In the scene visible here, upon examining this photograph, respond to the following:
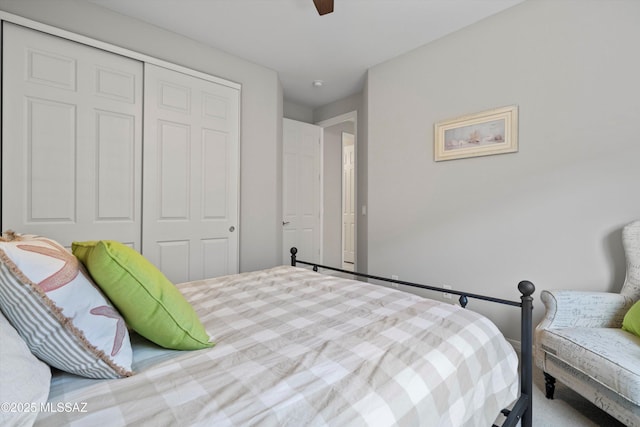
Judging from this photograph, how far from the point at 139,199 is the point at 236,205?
35.0 inches

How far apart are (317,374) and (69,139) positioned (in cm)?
252

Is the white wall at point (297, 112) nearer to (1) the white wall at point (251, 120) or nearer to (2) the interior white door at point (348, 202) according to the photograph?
(1) the white wall at point (251, 120)

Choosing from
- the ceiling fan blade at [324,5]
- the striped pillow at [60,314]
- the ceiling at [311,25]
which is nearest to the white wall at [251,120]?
the ceiling at [311,25]

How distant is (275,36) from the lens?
2.70m

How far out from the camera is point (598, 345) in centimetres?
141

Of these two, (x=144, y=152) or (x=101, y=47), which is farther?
(x=144, y=152)

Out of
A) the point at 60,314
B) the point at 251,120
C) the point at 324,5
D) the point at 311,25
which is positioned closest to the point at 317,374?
the point at 60,314

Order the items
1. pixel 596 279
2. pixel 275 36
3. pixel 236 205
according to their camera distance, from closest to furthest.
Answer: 1. pixel 596 279
2. pixel 275 36
3. pixel 236 205

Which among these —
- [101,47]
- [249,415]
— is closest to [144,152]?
[101,47]

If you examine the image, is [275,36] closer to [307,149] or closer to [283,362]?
[307,149]

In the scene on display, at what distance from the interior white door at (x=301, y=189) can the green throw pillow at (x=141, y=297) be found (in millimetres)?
2960

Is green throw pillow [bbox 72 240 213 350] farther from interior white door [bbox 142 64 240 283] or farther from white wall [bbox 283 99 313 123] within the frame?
white wall [bbox 283 99 313 123]

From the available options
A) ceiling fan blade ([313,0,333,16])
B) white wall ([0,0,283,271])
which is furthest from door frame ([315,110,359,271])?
ceiling fan blade ([313,0,333,16])

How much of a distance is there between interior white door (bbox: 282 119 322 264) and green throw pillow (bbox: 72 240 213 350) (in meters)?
2.96
